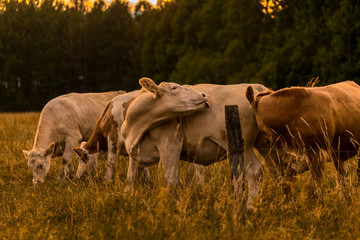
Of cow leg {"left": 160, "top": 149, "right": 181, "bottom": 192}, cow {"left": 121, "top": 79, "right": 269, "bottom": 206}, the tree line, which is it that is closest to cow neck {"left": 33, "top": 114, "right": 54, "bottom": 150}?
cow {"left": 121, "top": 79, "right": 269, "bottom": 206}

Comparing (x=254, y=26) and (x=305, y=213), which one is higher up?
(x=254, y=26)

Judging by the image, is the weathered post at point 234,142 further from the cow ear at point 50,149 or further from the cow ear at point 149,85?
the cow ear at point 50,149

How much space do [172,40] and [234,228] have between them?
130ft

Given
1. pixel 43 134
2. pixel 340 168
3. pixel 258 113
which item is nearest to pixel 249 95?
pixel 258 113

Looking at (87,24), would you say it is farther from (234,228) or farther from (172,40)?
(234,228)

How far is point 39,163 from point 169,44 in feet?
119

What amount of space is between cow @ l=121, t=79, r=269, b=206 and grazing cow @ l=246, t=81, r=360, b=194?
358 mm

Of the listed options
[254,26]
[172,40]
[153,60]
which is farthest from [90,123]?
[153,60]

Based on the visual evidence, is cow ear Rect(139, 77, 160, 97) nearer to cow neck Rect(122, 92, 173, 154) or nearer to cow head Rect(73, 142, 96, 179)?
cow neck Rect(122, 92, 173, 154)

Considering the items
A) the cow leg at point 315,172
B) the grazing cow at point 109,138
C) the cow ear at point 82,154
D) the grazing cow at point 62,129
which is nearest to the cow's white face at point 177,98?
the cow leg at point 315,172

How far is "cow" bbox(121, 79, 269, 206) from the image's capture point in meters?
5.30

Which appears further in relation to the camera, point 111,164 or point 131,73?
point 131,73

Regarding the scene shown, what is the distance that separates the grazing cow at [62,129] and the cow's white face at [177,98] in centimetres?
299

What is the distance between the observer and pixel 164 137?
5582 mm
